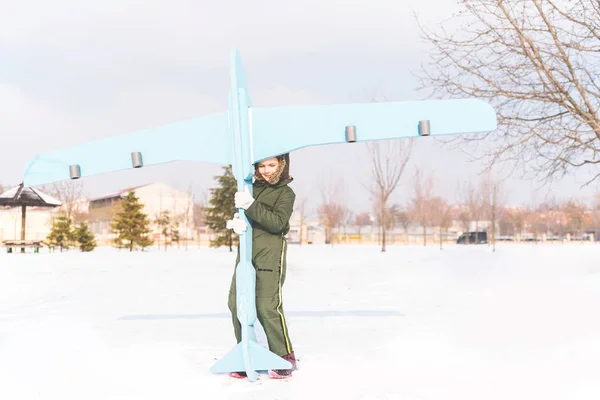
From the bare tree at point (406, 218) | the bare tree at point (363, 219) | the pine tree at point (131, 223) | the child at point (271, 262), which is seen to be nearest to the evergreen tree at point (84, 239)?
the pine tree at point (131, 223)

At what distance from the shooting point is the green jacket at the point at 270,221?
11.5 ft

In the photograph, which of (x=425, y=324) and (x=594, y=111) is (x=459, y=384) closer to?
(x=425, y=324)

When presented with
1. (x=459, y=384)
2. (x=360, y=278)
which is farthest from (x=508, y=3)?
(x=459, y=384)

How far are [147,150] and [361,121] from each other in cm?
150

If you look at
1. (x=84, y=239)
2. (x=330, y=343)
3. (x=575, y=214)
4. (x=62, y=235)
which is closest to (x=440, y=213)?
(x=575, y=214)

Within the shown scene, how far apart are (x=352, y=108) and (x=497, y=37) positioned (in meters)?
7.19

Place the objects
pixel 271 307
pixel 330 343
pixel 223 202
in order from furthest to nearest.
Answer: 1. pixel 223 202
2. pixel 330 343
3. pixel 271 307

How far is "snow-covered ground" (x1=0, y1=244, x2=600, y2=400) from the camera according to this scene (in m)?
3.27

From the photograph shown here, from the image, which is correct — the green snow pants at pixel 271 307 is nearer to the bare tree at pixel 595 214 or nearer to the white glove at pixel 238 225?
the white glove at pixel 238 225

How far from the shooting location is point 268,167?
3727mm

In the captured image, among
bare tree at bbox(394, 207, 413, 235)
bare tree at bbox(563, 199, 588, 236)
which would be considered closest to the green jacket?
bare tree at bbox(394, 207, 413, 235)

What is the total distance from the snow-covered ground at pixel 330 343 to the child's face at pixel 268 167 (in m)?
1.34

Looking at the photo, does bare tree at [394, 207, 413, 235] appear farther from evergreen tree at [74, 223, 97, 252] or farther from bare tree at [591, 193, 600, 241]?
evergreen tree at [74, 223, 97, 252]

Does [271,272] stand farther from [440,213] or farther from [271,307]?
[440,213]
